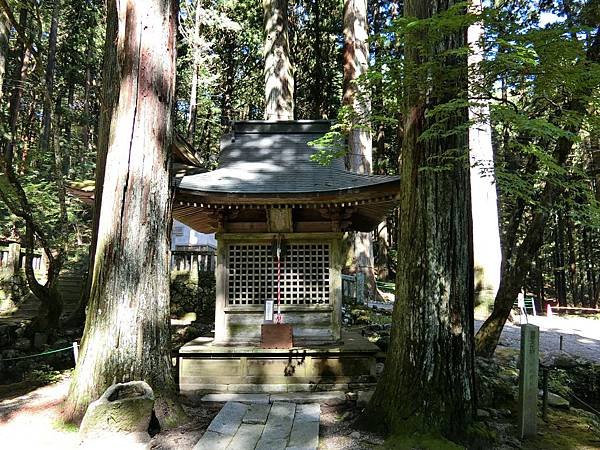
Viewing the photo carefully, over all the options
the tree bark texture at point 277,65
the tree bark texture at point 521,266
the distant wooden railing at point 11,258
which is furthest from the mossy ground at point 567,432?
the distant wooden railing at point 11,258

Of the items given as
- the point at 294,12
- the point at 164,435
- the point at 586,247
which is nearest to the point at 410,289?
the point at 164,435

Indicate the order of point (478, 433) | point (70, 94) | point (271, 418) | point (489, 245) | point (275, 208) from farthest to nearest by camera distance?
1. point (70, 94)
2. point (489, 245)
3. point (275, 208)
4. point (271, 418)
5. point (478, 433)

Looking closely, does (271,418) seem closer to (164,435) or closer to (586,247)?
(164,435)

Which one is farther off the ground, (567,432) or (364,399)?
Answer: (364,399)

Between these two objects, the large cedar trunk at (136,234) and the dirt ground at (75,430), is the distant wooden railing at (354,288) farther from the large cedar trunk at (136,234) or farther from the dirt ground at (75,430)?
the large cedar trunk at (136,234)

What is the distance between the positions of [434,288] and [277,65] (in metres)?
11.4

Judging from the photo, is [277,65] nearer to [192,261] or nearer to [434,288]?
[192,261]

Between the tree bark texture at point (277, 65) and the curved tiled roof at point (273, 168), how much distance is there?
471 centimetres

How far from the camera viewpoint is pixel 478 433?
399 centimetres

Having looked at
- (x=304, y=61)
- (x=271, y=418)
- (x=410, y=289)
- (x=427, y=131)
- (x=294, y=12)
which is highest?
(x=294, y=12)

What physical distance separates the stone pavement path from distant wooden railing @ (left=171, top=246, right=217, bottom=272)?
8813mm

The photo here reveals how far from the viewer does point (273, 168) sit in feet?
25.4

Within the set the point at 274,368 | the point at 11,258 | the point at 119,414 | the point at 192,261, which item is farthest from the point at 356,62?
the point at 119,414

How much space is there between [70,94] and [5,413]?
67.4 ft
